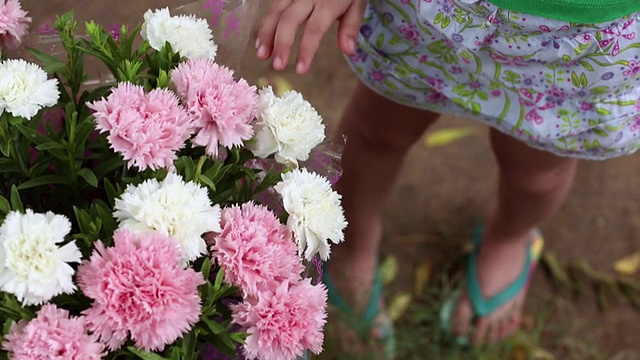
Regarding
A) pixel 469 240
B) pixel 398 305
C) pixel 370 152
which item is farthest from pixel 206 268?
pixel 469 240

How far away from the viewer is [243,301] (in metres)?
0.68

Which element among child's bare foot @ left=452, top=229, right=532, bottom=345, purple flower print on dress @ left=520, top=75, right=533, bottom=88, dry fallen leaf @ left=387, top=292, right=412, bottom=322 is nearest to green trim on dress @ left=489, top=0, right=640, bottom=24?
purple flower print on dress @ left=520, top=75, right=533, bottom=88

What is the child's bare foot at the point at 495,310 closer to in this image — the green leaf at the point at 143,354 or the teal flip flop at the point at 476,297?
the teal flip flop at the point at 476,297

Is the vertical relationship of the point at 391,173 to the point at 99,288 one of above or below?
below

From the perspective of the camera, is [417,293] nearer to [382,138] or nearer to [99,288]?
[382,138]

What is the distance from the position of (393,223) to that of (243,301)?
3.19 ft

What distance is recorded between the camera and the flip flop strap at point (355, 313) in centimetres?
141

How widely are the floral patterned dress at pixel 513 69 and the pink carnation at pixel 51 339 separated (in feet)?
1.73

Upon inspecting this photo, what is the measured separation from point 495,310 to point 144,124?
0.98 meters

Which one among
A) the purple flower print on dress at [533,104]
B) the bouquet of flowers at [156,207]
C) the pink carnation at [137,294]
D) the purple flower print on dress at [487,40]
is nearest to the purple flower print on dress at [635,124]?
the purple flower print on dress at [533,104]

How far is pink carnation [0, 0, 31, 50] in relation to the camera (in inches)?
31.1

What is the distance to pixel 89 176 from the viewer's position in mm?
708

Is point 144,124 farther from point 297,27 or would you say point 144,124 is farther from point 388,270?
point 388,270

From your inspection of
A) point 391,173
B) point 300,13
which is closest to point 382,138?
point 391,173
